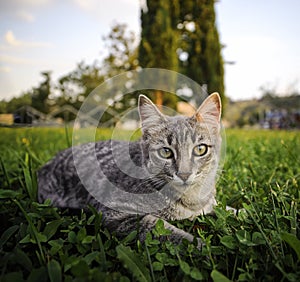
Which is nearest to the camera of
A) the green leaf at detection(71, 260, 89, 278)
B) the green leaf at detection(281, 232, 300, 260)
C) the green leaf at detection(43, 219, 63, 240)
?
the green leaf at detection(71, 260, 89, 278)

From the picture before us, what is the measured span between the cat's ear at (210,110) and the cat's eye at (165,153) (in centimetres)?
26

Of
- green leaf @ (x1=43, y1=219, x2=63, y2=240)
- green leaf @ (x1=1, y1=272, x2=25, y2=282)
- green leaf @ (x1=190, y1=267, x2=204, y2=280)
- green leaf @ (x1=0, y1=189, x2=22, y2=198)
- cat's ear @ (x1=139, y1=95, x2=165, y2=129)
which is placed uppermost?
cat's ear @ (x1=139, y1=95, x2=165, y2=129)

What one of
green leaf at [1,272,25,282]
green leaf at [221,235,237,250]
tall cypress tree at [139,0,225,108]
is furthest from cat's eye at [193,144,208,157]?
tall cypress tree at [139,0,225,108]

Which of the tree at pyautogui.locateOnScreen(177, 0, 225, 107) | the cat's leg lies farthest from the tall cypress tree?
the cat's leg

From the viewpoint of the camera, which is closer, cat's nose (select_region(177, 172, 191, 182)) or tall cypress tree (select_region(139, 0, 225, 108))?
cat's nose (select_region(177, 172, 191, 182))

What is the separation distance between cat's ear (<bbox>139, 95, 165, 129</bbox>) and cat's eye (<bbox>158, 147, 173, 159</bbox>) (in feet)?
0.56

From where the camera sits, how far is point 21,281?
860 millimetres

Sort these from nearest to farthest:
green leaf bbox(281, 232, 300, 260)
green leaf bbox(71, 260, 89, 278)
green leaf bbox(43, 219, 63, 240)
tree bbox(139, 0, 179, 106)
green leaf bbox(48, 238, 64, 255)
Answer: green leaf bbox(71, 260, 89, 278), green leaf bbox(281, 232, 300, 260), green leaf bbox(48, 238, 64, 255), green leaf bbox(43, 219, 63, 240), tree bbox(139, 0, 179, 106)

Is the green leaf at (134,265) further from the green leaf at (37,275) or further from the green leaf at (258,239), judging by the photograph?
the green leaf at (258,239)

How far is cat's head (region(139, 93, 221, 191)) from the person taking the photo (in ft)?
4.84

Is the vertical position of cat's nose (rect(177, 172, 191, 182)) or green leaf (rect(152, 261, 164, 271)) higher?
cat's nose (rect(177, 172, 191, 182))

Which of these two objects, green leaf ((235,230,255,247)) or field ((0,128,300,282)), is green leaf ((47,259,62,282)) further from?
green leaf ((235,230,255,247))

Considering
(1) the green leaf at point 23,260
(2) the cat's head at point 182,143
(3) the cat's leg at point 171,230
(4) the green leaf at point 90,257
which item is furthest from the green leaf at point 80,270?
(2) the cat's head at point 182,143

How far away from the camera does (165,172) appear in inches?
58.5
